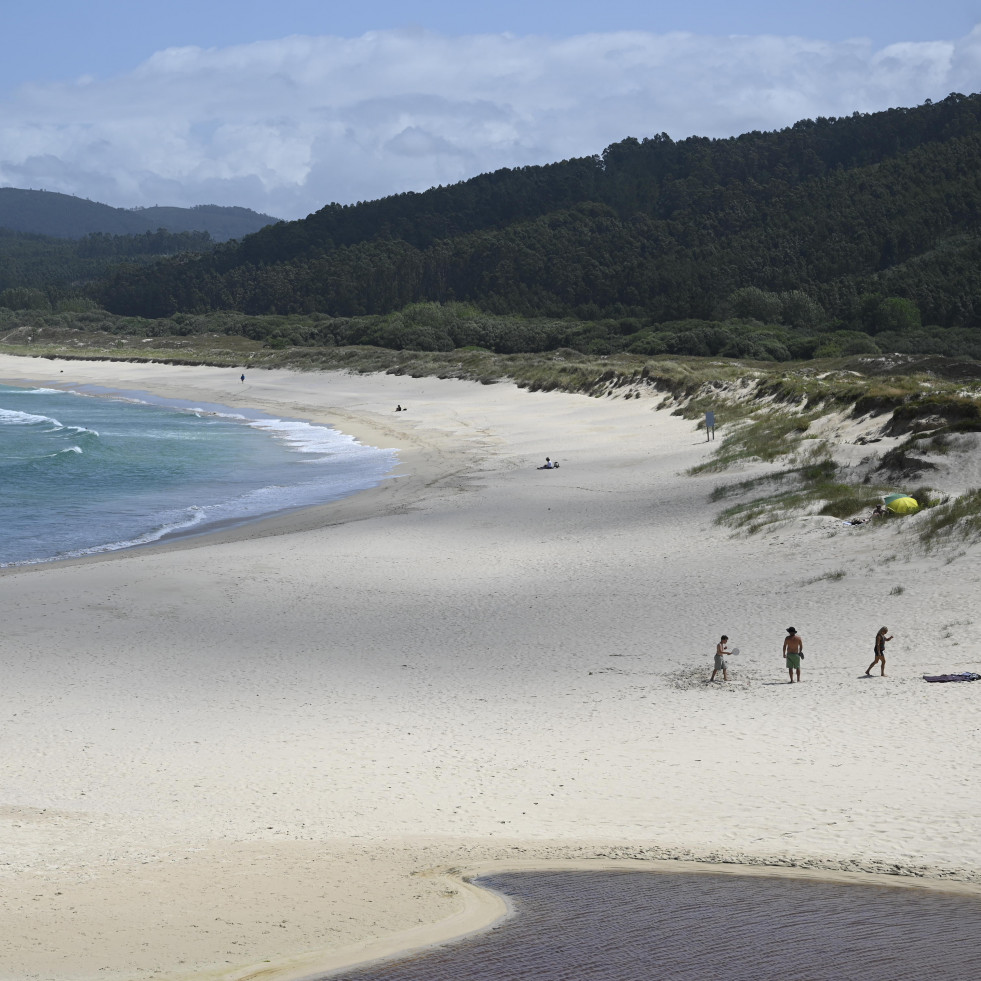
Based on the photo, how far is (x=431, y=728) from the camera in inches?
398

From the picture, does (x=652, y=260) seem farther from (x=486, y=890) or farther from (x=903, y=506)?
(x=486, y=890)

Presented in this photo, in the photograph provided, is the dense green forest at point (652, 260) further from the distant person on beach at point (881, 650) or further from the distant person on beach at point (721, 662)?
the distant person on beach at point (721, 662)

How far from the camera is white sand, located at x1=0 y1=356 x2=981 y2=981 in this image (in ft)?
22.0

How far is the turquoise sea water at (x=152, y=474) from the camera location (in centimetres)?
2270

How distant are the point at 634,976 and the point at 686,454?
22575 mm

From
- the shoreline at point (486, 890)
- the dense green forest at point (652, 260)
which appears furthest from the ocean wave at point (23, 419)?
the shoreline at point (486, 890)

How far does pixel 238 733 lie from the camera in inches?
392

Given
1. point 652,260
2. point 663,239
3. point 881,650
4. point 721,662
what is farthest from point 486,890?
point 663,239

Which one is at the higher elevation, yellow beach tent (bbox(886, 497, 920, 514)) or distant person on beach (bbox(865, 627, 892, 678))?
yellow beach tent (bbox(886, 497, 920, 514))

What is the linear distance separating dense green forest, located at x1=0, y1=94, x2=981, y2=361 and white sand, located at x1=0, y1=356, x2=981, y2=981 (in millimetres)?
44497

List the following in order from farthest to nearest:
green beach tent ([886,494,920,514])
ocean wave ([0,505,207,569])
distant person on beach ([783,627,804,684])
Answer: ocean wave ([0,505,207,569]) → green beach tent ([886,494,920,514]) → distant person on beach ([783,627,804,684])

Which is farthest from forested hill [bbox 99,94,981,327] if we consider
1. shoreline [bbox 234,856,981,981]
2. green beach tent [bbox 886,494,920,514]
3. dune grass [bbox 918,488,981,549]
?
shoreline [bbox 234,856,981,981]

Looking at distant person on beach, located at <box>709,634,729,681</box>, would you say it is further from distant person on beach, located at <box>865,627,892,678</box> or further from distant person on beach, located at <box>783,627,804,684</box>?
distant person on beach, located at <box>865,627,892,678</box>

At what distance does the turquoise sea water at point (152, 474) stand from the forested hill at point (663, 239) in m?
48.4
